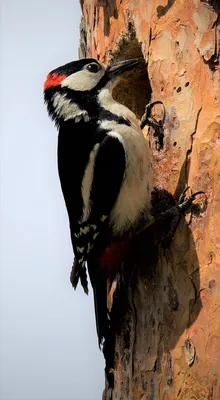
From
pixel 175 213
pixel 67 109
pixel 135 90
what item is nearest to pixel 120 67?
pixel 67 109

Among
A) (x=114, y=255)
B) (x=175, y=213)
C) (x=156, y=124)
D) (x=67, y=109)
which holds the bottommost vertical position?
(x=114, y=255)

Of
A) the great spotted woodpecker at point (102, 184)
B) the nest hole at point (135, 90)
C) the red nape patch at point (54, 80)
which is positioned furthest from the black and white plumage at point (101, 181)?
the nest hole at point (135, 90)

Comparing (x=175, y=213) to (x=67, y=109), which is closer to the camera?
(x=175, y=213)

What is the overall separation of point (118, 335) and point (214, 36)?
166 cm

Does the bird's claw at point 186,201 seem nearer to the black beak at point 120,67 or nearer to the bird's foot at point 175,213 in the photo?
the bird's foot at point 175,213

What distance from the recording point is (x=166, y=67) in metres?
3.70

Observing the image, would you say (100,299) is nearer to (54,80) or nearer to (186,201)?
(186,201)

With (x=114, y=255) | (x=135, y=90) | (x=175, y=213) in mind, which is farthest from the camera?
(x=135, y=90)

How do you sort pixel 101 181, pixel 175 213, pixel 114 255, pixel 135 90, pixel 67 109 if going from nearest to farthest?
pixel 175 213
pixel 101 181
pixel 114 255
pixel 67 109
pixel 135 90

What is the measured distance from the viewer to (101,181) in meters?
3.75

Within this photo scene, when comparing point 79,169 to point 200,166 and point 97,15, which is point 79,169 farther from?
point 97,15

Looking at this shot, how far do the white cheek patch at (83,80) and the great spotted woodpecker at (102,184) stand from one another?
104 mm

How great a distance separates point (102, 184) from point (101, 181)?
2 cm

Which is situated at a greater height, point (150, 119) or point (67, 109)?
point (67, 109)
